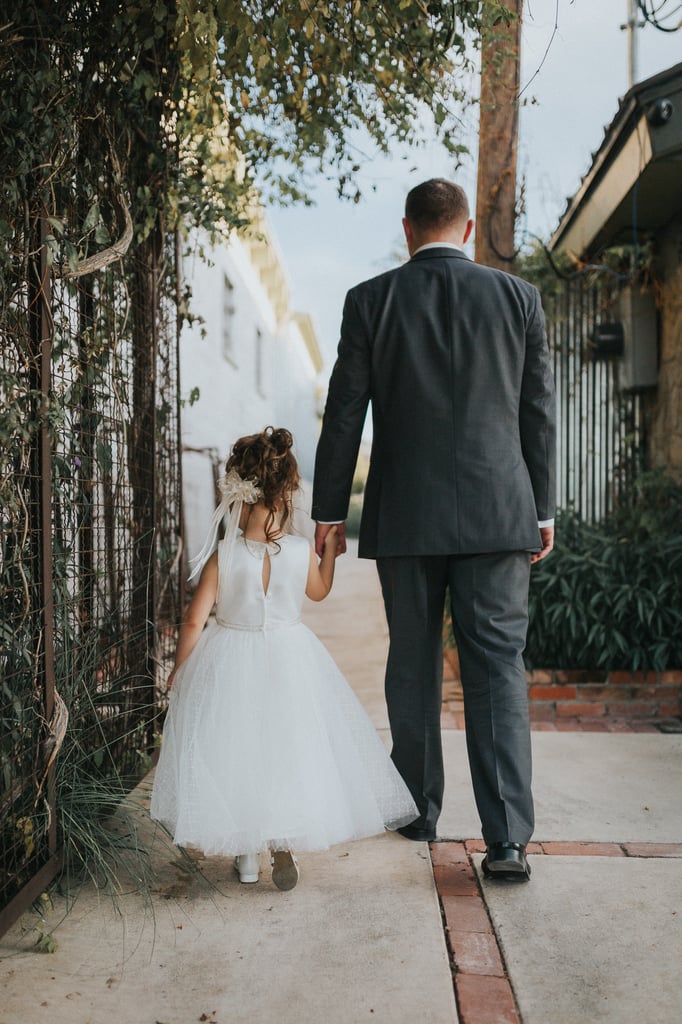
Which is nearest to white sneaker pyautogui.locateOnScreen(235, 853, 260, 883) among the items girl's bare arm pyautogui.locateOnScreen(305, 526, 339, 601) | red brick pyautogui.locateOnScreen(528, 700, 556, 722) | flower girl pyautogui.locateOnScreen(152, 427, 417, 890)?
flower girl pyautogui.locateOnScreen(152, 427, 417, 890)

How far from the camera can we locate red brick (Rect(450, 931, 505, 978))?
177 centimetres

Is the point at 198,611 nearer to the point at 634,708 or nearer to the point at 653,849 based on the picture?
the point at 653,849

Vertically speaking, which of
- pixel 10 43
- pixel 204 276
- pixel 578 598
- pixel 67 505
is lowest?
pixel 578 598

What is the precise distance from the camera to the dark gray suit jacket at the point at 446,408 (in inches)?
89.0

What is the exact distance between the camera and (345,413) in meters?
2.37

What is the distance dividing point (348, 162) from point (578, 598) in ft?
7.39

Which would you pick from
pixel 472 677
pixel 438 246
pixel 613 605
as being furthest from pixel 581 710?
pixel 438 246

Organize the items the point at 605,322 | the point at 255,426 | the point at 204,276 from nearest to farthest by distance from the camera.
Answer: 1. the point at 605,322
2. the point at 204,276
3. the point at 255,426

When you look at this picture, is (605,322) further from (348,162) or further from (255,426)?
(255,426)

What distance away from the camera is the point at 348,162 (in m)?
3.36

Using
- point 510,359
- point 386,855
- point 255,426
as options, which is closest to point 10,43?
point 510,359

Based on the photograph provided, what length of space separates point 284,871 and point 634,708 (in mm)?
2489

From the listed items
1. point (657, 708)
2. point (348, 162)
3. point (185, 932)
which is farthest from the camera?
point (657, 708)

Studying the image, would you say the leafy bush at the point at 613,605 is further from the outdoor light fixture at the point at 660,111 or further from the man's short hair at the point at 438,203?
the man's short hair at the point at 438,203
